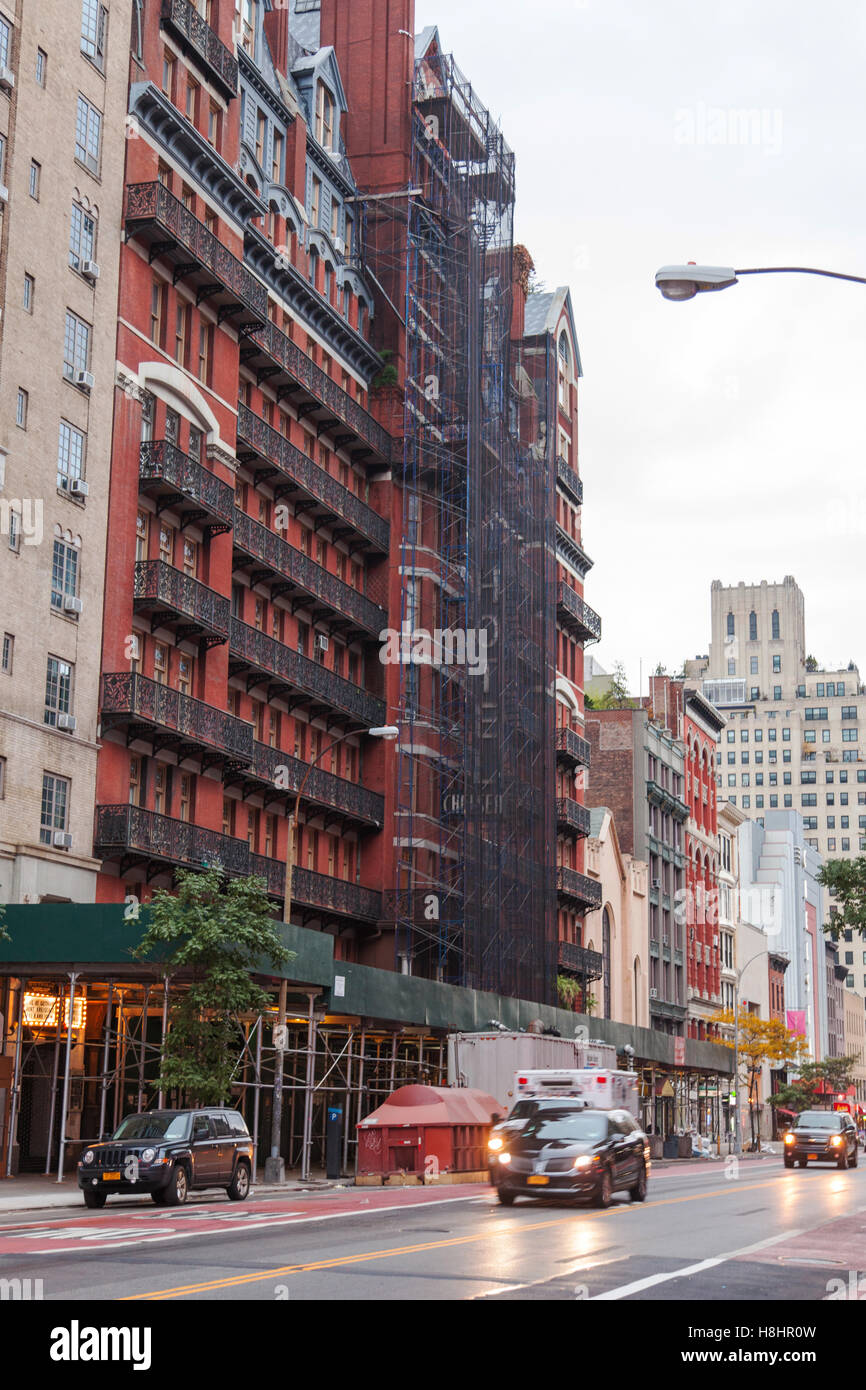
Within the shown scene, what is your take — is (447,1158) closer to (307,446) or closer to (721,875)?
(307,446)

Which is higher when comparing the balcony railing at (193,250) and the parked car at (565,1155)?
the balcony railing at (193,250)

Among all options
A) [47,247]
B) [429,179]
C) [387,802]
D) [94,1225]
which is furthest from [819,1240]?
[429,179]

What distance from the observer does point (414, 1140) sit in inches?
1441

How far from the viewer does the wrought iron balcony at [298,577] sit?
4653cm

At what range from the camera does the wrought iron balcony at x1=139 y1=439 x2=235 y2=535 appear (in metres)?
40.5

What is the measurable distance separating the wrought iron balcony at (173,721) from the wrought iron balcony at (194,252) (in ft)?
35.9

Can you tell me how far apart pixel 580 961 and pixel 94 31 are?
43432 millimetres

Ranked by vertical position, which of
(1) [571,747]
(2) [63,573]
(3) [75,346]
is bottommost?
(2) [63,573]

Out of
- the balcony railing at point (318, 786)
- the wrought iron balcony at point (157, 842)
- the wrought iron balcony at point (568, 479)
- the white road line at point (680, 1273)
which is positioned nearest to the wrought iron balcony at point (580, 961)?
the balcony railing at point (318, 786)

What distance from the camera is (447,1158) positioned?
36.8 metres

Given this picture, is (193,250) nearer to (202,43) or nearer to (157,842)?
(202,43)

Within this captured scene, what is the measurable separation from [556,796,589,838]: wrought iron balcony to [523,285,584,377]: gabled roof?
2073 centimetres

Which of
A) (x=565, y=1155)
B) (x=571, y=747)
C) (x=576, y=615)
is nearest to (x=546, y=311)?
(x=576, y=615)

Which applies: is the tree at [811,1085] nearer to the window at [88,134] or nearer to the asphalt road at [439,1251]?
the window at [88,134]
